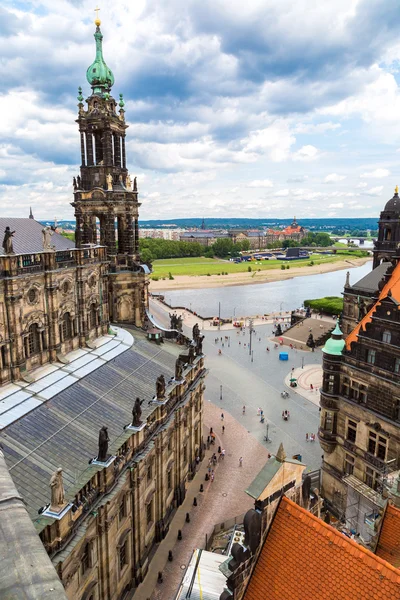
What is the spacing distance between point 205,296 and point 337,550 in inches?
4825

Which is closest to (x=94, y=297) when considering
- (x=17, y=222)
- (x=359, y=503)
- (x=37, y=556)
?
(x=17, y=222)

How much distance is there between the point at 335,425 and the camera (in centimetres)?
3042

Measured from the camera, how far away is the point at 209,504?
30.9m

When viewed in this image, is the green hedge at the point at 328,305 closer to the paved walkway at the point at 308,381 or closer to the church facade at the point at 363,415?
the paved walkway at the point at 308,381

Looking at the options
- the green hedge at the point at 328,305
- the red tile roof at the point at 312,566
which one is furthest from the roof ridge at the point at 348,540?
the green hedge at the point at 328,305

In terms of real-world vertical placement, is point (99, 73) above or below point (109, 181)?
above

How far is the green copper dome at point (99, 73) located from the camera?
35375 millimetres

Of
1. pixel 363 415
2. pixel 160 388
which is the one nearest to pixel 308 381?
pixel 363 415

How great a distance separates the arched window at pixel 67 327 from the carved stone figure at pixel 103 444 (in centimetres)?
1126

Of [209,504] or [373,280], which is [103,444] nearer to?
[209,504]

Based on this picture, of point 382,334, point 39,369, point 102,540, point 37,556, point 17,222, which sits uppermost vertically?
point 17,222

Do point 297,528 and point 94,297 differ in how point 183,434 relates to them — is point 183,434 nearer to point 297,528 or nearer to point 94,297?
point 94,297

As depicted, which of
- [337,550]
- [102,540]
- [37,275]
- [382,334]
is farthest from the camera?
[382,334]

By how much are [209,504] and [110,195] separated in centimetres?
2570
